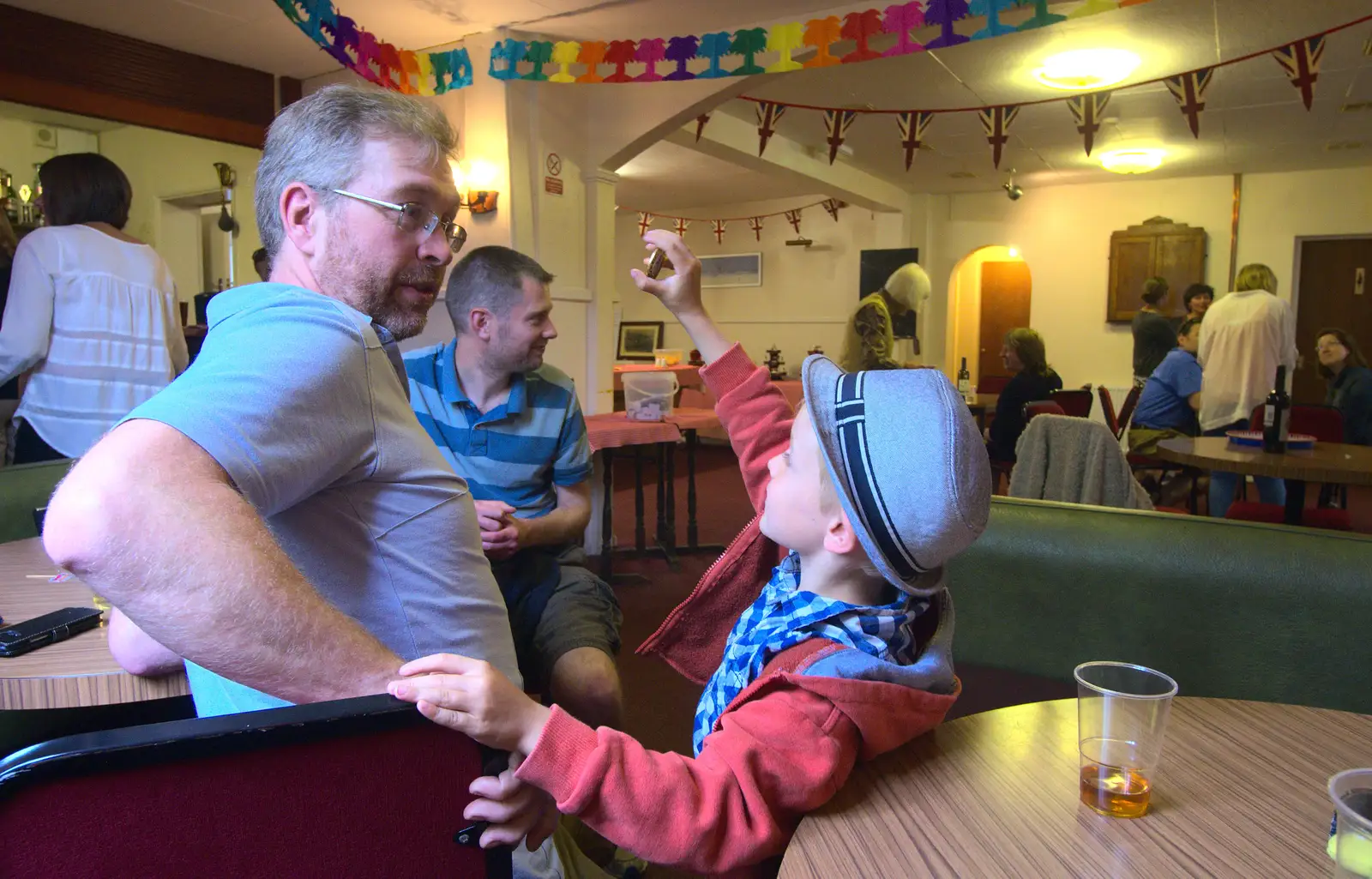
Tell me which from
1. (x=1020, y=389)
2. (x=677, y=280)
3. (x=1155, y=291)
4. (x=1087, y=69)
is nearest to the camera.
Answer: (x=677, y=280)

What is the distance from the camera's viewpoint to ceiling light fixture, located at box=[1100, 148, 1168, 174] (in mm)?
7602

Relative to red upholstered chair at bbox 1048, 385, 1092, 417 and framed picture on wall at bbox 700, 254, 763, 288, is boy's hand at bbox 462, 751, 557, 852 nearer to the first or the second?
red upholstered chair at bbox 1048, 385, 1092, 417

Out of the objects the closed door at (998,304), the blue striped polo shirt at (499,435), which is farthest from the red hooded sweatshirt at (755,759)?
the closed door at (998,304)

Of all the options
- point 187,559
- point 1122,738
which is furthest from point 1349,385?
point 187,559

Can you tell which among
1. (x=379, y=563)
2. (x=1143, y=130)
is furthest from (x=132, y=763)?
(x=1143, y=130)

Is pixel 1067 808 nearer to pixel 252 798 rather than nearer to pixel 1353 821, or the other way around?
pixel 1353 821

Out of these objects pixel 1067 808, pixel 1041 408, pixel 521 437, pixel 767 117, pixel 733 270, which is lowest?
pixel 1067 808

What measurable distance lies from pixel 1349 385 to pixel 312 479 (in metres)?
6.43

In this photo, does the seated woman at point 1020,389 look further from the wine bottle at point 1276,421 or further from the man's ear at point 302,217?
the man's ear at point 302,217

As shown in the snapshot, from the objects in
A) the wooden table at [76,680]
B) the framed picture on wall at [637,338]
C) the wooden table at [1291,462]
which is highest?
the framed picture on wall at [637,338]

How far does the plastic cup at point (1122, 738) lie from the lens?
32.4 inches

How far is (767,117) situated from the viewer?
19.9ft

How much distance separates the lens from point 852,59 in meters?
3.81

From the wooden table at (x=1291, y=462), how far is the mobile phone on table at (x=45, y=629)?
3637 millimetres
